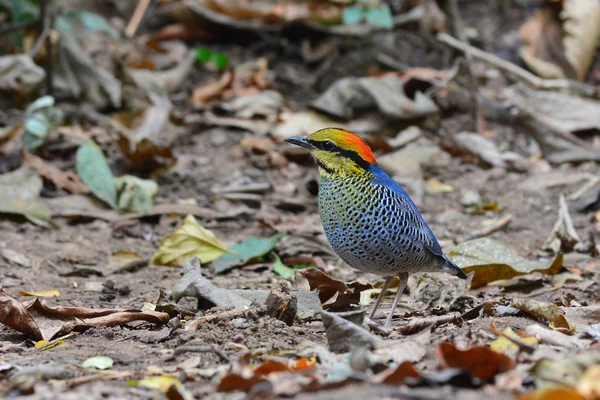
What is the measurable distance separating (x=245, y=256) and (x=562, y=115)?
4413 mm

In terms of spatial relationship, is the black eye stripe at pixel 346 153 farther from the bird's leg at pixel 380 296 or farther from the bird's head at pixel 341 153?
the bird's leg at pixel 380 296

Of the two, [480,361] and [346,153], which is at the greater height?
[346,153]

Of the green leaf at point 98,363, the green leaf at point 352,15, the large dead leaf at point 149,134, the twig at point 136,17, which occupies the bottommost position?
the large dead leaf at point 149,134

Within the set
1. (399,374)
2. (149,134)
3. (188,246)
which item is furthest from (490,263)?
(149,134)

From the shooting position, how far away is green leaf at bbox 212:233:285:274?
5773 millimetres

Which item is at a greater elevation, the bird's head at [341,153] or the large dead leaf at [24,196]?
the bird's head at [341,153]

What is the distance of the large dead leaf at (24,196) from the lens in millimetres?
6305

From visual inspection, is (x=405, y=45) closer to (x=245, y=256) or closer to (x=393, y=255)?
(x=245, y=256)

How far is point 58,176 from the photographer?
23.3 feet

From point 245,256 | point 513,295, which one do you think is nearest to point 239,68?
point 245,256

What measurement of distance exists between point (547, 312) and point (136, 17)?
750cm

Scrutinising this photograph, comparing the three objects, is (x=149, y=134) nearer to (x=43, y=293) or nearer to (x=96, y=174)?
(x=96, y=174)

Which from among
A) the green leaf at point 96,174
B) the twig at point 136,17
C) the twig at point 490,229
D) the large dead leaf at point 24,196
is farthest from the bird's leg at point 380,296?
the twig at point 136,17

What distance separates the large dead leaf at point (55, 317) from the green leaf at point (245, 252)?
1.52 m
